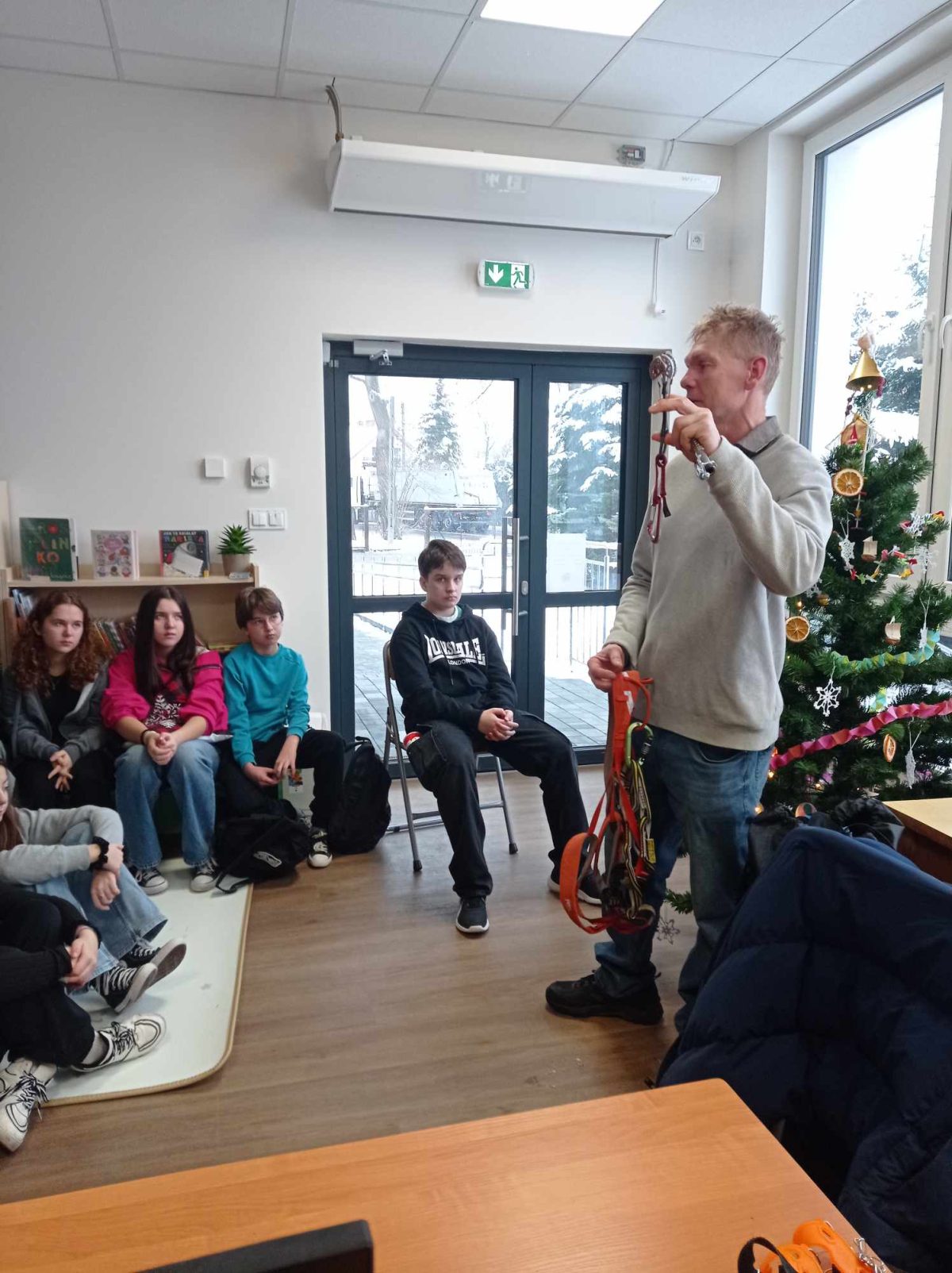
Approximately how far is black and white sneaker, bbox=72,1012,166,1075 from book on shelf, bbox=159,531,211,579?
193cm

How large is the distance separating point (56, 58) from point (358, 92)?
1.13 m

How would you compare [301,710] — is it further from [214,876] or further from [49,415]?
[49,415]

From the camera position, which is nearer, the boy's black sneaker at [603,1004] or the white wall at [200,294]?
the boy's black sneaker at [603,1004]

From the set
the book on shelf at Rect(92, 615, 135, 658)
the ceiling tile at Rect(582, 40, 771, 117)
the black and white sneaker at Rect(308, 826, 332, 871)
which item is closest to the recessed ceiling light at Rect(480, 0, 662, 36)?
the ceiling tile at Rect(582, 40, 771, 117)

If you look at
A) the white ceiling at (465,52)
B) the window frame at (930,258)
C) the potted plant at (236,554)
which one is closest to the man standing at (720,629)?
the window frame at (930,258)

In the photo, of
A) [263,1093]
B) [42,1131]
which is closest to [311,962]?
[263,1093]

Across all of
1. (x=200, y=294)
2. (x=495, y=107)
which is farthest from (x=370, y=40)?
(x=200, y=294)

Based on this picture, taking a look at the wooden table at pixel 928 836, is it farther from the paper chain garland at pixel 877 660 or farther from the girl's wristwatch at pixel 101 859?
the girl's wristwatch at pixel 101 859

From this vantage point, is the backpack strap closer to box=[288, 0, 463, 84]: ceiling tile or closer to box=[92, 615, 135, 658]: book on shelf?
box=[92, 615, 135, 658]: book on shelf

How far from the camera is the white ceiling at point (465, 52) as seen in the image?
Result: 2.97m

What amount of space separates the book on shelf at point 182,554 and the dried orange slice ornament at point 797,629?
2.37m

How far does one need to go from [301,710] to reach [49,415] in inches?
62.7

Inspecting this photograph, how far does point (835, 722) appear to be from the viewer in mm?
2492

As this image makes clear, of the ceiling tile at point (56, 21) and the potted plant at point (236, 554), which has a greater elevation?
the ceiling tile at point (56, 21)
